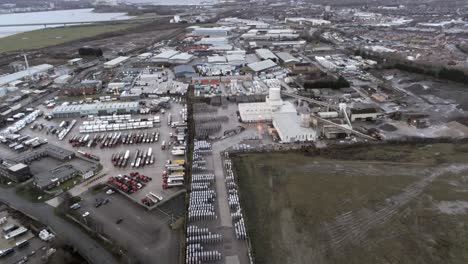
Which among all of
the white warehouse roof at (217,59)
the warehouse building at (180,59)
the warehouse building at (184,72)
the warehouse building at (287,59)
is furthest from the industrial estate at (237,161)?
the warehouse building at (180,59)

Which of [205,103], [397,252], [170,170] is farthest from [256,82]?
[397,252]

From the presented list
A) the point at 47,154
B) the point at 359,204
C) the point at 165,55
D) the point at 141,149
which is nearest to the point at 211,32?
the point at 165,55

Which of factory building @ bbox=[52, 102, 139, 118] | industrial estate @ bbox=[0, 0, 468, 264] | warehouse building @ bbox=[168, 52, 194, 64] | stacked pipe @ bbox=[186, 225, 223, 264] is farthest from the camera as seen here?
warehouse building @ bbox=[168, 52, 194, 64]

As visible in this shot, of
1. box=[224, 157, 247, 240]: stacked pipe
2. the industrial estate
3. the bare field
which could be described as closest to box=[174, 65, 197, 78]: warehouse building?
the industrial estate

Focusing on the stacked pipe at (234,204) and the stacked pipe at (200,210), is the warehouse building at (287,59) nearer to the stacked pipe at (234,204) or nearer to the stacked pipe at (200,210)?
the stacked pipe at (200,210)

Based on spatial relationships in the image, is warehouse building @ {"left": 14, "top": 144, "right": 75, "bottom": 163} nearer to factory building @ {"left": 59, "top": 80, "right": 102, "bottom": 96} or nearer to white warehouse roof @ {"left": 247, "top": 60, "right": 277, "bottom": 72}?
factory building @ {"left": 59, "top": 80, "right": 102, "bottom": 96}
